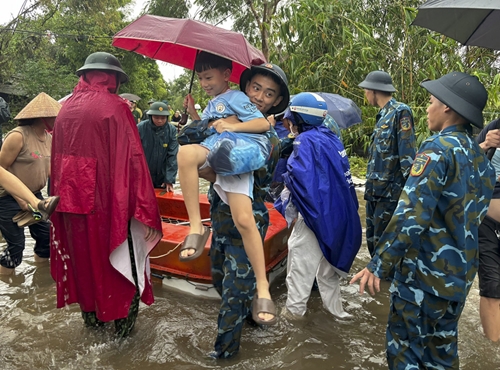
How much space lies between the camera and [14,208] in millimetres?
3867

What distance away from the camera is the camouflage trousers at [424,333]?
196cm

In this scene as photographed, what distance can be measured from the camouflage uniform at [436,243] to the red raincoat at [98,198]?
5.14 ft

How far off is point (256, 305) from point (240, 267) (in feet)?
0.85

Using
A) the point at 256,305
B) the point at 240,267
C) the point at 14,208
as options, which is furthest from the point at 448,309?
the point at 14,208

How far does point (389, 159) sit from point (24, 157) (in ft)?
11.0

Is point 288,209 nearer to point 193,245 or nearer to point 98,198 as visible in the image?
point 193,245

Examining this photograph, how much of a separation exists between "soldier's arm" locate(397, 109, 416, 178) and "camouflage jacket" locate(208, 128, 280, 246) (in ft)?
5.01

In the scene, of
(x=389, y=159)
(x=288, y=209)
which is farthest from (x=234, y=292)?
(x=389, y=159)

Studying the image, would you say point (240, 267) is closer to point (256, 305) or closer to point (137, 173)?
point (256, 305)

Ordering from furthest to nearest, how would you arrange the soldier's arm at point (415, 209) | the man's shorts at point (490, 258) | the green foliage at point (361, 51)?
the green foliage at point (361, 51) → the man's shorts at point (490, 258) → the soldier's arm at point (415, 209)

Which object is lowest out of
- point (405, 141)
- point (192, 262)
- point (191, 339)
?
point (191, 339)

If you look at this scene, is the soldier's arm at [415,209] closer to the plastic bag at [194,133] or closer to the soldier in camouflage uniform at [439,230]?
the soldier in camouflage uniform at [439,230]

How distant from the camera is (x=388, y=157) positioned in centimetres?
374

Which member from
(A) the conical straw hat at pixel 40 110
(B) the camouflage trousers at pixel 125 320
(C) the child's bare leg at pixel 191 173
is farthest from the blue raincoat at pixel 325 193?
(A) the conical straw hat at pixel 40 110
